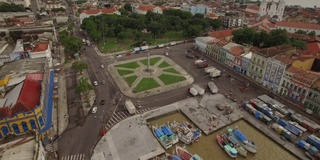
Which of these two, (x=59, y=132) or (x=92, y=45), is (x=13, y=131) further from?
(x=92, y=45)

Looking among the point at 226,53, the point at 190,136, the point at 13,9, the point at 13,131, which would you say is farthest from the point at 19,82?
the point at 13,9

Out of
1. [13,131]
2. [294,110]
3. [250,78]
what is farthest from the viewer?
[250,78]

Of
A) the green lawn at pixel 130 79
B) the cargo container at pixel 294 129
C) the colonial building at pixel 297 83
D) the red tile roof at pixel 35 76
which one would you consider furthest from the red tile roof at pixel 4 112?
the colonial building at pixel 297 83

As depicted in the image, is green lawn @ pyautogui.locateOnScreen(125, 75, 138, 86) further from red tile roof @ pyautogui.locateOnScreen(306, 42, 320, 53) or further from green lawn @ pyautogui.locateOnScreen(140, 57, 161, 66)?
red tile roof @ pyautogui.locateOnScreen(306, 42, 320, 53)

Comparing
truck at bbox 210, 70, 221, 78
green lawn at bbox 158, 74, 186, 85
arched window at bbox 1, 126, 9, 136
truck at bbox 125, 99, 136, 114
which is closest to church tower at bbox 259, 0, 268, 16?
truck at bbox 210, 70, 221, 78

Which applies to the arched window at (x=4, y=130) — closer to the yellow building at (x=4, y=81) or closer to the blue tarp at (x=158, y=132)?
the yellow building at (x=4, y=81)

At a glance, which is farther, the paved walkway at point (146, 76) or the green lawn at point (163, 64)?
→ the green lawn at point (163, 64)
